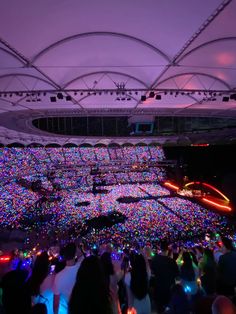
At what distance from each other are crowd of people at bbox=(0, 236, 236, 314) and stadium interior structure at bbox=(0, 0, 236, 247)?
15.3 feet

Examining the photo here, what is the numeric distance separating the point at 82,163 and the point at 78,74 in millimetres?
18288

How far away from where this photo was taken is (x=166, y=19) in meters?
5.92

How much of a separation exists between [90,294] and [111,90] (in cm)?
886

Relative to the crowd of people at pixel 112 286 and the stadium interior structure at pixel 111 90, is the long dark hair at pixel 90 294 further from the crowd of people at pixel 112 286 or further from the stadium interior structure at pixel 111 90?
the stadium interior structure at pixel 111 90

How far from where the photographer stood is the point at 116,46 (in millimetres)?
7410

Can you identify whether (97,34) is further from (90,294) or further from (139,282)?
(90,294)

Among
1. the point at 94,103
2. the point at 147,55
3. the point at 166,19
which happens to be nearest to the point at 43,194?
the point at 94,103

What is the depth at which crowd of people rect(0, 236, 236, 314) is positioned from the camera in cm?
220

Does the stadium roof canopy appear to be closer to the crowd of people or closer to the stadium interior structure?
the stadium interior structure

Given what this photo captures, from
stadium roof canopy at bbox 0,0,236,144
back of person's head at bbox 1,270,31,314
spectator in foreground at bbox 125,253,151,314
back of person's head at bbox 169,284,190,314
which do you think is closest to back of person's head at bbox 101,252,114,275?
spectator in foreground at bbox 125,253,151,314

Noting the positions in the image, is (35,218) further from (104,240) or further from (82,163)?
(82,163)

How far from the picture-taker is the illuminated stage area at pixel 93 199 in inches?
404

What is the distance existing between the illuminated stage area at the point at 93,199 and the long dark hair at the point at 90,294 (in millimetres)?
6605

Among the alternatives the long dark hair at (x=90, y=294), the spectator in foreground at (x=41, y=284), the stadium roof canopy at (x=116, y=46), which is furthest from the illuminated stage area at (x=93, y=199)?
the long dark hair at (x=90, y=294)
